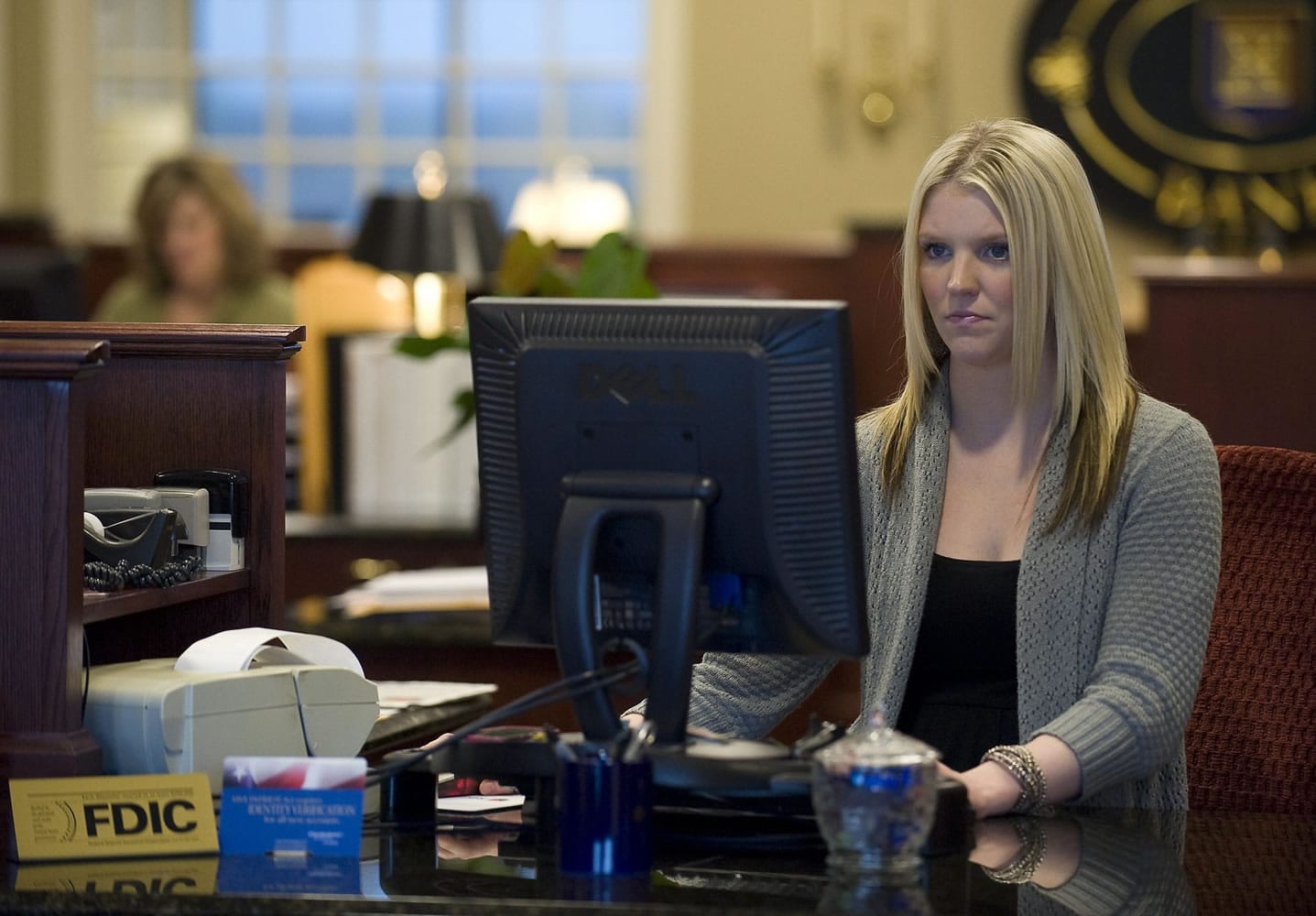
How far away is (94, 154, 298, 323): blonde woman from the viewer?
5133 millimetres

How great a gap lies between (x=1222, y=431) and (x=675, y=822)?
3711mm

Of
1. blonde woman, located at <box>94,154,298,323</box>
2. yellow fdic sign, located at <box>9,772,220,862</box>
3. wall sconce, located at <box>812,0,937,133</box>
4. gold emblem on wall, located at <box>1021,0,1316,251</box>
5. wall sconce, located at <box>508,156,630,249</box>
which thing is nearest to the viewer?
yellow fdic sign, located at <box>9,772,220,862</box>

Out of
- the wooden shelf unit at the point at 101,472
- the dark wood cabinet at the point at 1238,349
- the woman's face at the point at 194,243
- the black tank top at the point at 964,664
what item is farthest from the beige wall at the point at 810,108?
the wooden shelf unit at the point at 101,472

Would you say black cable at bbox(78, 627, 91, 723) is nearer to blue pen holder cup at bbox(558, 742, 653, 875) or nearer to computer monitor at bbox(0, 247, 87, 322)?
blue pen holder cup at bbox(558, 742, 653, 875)

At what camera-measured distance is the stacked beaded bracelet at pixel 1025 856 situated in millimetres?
1386

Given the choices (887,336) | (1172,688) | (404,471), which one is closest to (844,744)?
(1172,688)

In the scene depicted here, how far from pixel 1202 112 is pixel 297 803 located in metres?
6.78

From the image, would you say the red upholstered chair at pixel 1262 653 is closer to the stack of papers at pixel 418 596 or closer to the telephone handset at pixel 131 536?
the telephone handset at pixel 131 536

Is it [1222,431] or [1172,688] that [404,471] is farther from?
[1172,688]

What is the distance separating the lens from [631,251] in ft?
9.24

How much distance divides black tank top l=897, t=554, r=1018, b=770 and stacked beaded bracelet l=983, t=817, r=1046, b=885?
29 centimetres

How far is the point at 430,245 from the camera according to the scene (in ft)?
15.9

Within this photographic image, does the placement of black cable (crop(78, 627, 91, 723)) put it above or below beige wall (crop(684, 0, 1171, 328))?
below

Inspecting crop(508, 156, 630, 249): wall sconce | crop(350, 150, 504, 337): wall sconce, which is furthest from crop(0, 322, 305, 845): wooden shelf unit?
crop(508, 156, 630, 249): wall sconce
